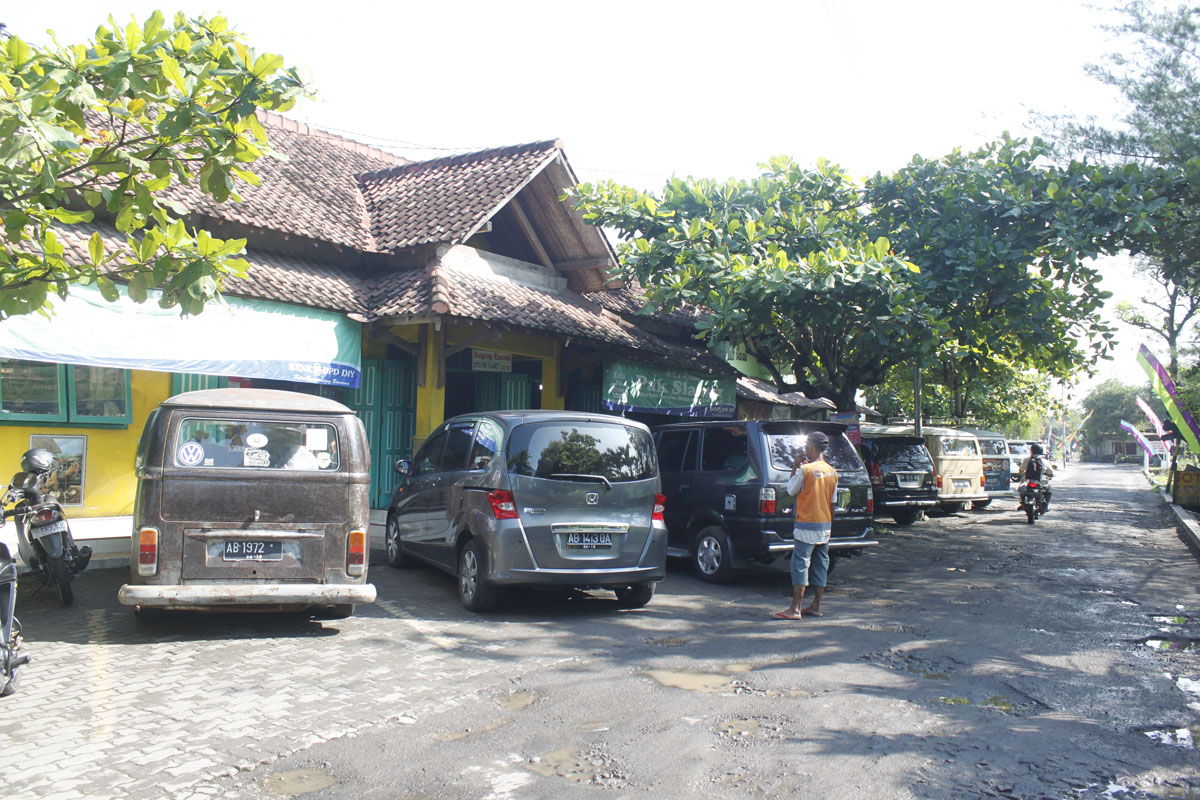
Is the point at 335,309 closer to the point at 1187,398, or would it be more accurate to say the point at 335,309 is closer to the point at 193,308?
the point at 193,308

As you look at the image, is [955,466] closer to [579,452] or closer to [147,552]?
[579,452]

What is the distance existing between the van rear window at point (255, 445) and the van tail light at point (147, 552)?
55 centimetres

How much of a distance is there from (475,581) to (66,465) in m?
5.81

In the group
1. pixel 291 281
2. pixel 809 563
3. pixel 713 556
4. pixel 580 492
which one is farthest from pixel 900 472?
pixel 291 281

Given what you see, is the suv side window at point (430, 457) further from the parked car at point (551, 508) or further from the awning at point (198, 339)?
the awning at point (198, 339)

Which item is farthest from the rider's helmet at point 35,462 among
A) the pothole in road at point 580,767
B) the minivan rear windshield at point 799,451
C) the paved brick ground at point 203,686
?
the minivan rear windshield at point 799,451

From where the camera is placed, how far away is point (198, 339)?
35.5ft

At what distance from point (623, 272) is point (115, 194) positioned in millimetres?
10809

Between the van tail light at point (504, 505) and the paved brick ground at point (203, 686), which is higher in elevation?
the van tail light at point (504, 505)

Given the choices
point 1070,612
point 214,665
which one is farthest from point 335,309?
point 1070,612

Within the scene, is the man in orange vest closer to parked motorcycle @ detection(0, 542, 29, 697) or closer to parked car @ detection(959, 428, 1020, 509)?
parked motorcycle @ detection(0, 542, 29, 697)

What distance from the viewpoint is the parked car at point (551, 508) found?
7797 mm

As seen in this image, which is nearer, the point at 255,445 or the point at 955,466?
the point at 255,445

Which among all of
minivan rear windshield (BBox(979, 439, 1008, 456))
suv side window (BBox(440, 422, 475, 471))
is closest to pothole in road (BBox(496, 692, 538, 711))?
suv side window (BBox(440, 422, 475, 471))
